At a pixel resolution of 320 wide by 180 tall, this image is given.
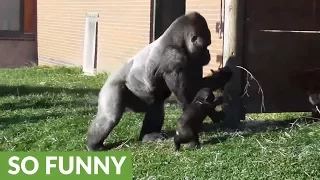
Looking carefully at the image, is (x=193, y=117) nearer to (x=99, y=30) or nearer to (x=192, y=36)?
(x=192, y=36)

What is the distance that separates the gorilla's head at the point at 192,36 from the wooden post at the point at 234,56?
1.57 ft

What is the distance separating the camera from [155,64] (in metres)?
4.99

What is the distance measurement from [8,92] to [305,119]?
5131 mm

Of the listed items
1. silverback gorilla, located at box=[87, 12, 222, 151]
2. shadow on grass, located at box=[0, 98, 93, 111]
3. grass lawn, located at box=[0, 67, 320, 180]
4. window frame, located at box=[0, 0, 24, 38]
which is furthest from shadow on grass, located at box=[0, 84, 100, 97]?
window frame, located at box=[0, 0, 24, 38]

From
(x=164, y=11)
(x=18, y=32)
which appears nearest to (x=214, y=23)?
(x=164, y=11)

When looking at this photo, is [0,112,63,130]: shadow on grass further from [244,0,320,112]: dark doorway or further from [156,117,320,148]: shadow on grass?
[244,0,320,112]: dark doorway

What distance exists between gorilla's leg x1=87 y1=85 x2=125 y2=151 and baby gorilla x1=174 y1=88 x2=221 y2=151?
0.66m

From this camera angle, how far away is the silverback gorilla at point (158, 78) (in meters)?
4.85

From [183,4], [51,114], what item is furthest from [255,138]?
[183,4]

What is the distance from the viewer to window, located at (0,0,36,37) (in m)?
18.5

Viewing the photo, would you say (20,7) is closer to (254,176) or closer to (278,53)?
(278,53)

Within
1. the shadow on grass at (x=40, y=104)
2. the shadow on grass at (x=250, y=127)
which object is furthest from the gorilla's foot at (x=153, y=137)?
the shadow on grass at (x=40, y=104)

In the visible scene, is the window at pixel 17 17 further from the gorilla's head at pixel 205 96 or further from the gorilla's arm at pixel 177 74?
the gorilla's head at pixel 205 96

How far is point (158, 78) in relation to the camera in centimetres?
500
